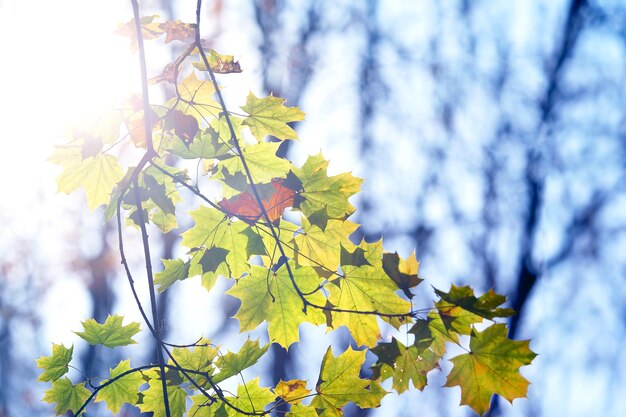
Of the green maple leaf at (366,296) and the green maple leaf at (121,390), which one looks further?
the green maple leaf at (121,390)

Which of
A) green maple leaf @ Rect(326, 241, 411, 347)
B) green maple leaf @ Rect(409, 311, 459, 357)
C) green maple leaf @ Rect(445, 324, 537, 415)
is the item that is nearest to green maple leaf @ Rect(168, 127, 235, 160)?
green maple leaf @ Rect(326, 241, 411, 347)

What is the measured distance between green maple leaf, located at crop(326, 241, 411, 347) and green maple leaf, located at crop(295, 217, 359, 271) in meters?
0.07

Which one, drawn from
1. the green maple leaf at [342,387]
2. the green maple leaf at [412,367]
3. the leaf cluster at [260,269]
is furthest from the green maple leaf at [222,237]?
the green maple leaf at [412,367]

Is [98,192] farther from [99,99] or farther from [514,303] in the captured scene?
[514,303]

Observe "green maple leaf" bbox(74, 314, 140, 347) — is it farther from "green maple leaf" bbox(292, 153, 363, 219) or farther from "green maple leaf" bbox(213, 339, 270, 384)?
"green maple leaf" bbox(292, 153, 363, 219)

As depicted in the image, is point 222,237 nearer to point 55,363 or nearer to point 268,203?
point 268,203

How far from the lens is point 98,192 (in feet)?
5.72

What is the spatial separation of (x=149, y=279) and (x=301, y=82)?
801 centimetres

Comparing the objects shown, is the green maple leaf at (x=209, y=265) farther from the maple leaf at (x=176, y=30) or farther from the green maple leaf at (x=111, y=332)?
the maple leaf at (x=176, y=30)

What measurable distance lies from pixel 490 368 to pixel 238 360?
0.72 metres

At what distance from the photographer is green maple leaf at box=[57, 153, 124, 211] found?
1680 mm

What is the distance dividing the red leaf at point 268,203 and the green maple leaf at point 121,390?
661 mm

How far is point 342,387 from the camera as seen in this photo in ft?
5.23

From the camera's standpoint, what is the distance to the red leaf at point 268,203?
1.50 metres
